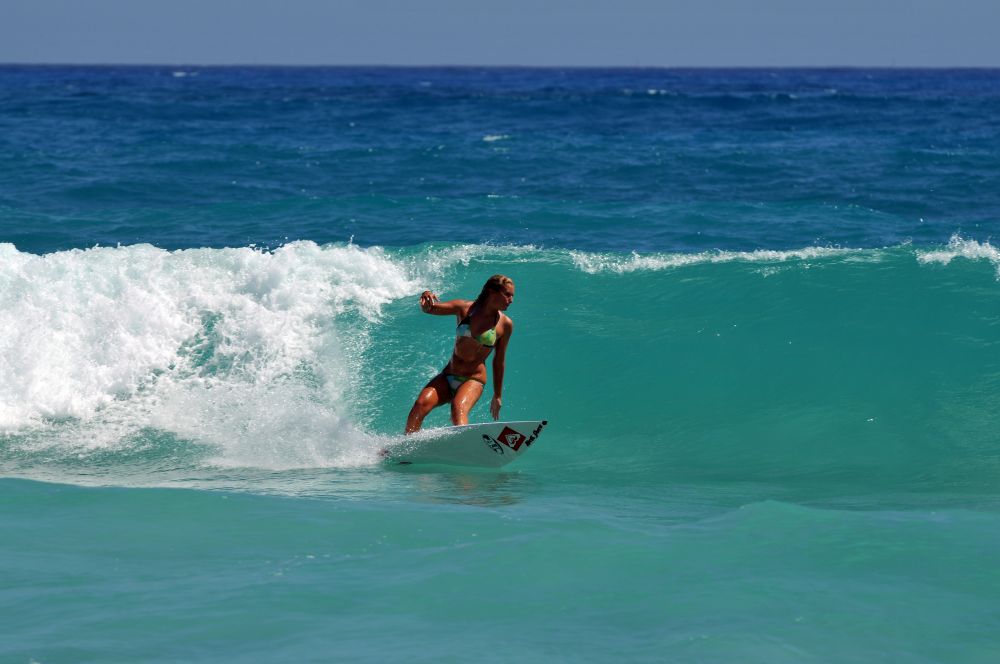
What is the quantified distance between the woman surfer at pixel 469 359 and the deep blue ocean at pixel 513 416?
46 cm

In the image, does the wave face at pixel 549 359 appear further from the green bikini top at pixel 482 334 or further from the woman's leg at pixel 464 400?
the green bikini top at pixel 482 334

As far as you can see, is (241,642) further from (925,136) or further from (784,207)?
(925,136)

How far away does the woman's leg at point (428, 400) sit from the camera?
9023 mm

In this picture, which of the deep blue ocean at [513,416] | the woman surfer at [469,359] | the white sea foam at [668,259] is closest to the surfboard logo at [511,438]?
the woman surfer at [469,359]

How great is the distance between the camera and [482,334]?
8977mm

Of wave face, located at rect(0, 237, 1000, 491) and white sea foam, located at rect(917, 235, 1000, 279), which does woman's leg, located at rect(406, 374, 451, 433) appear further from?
white sea foam, located at rect(917, 235, 1000, 279)

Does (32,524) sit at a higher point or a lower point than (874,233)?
lower

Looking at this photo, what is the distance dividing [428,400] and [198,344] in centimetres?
382

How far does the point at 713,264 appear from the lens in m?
13.6

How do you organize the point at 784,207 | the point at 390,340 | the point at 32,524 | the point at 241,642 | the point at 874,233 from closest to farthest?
the point at 241,642 → the point at 32,524 → the point at 390,340 → the point at 874,233 → the point at 784,207

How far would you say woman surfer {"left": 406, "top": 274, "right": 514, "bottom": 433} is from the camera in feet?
29.2

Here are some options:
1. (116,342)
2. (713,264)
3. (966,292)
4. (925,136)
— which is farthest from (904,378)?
(925,136)

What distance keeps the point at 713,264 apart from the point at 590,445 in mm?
4215

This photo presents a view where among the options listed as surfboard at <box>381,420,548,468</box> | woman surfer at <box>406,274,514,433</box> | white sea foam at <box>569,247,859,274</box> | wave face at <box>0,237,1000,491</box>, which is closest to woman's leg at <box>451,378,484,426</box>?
woman surfer at <box>406,274,514,433</box>
